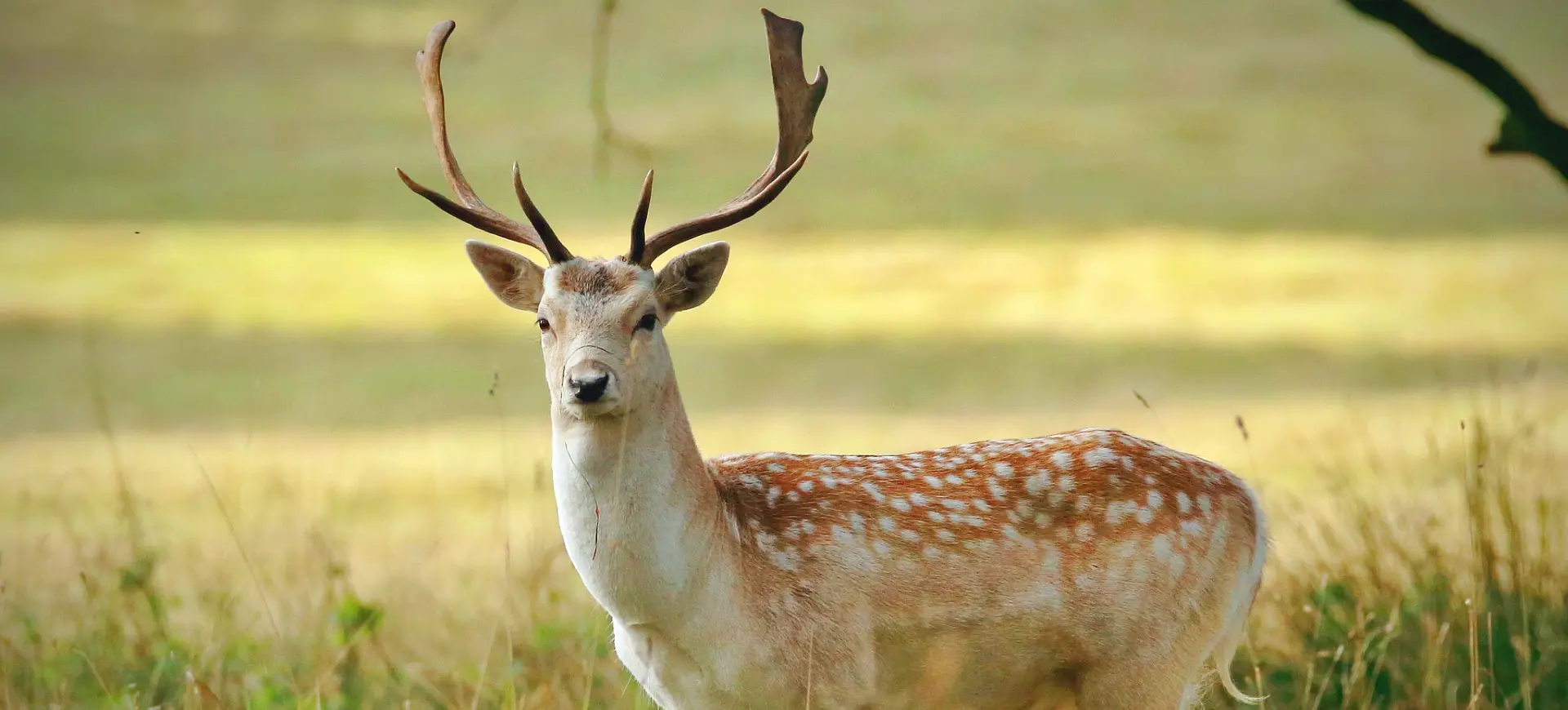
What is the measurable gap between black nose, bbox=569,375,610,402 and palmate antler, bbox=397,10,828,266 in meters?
0.45

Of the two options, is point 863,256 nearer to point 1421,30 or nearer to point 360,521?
point 360,521

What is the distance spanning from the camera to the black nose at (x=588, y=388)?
4.10 meters

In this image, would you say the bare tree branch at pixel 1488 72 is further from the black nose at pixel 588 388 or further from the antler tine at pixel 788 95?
the black nose at pixel 588 388

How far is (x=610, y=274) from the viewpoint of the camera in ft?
14.4

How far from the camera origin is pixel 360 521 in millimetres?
9352

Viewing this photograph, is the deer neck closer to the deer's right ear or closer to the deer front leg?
the deer front leg

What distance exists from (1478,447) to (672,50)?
1549 centimetres

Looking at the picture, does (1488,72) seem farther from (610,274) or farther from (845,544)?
(610,274)

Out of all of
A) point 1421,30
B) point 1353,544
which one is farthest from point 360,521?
point 1421,30

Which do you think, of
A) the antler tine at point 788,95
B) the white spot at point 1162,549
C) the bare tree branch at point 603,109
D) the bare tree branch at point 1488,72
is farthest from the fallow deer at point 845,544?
the bare tree branch at point 1488,72

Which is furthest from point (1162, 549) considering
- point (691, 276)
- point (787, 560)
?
point (691, 276)

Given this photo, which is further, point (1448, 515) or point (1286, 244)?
point (1286, 244)

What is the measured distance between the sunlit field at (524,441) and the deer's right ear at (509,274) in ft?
2.81

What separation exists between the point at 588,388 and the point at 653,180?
709 mm
